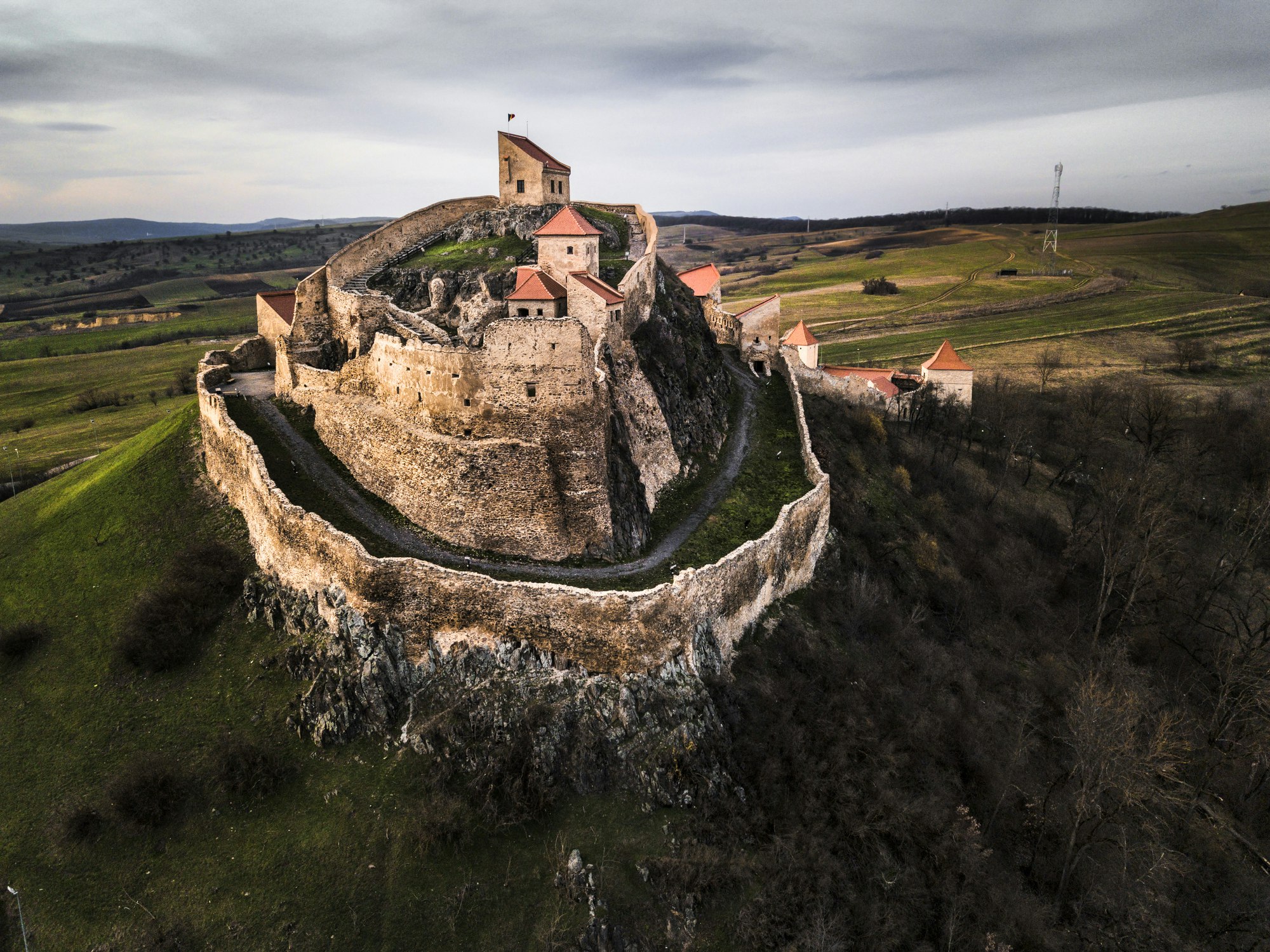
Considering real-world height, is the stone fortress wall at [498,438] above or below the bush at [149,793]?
above

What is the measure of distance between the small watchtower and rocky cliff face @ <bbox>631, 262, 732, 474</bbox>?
9.01 meters

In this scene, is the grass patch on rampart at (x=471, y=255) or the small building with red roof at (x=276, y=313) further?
the grass patch on rampart at (x=471, y=255)

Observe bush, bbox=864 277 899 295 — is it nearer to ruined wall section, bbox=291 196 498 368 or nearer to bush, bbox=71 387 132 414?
ruined wall section, bbox=291 196 498 368

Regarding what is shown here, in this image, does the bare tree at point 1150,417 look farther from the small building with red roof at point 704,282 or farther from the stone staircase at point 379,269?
the stone staircase at point 379,269

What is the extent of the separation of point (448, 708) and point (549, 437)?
32.6 ft

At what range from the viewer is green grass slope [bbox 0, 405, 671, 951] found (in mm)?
18875

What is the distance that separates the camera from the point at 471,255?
4066 centimetres

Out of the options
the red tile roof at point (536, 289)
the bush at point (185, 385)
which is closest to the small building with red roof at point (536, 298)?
the red tile roof at point (536, 289)

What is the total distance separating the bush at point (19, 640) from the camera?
2620cm

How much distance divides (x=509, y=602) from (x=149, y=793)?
1120 centimetres

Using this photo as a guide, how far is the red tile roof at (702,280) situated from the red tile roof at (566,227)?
68.3ft

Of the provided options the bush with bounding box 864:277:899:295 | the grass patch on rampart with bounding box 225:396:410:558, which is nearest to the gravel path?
the grass patch on rampart with bounding box 225:396:410:558

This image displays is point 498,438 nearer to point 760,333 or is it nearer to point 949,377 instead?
point 760,333

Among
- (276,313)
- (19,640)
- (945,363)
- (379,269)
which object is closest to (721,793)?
(19,640)
